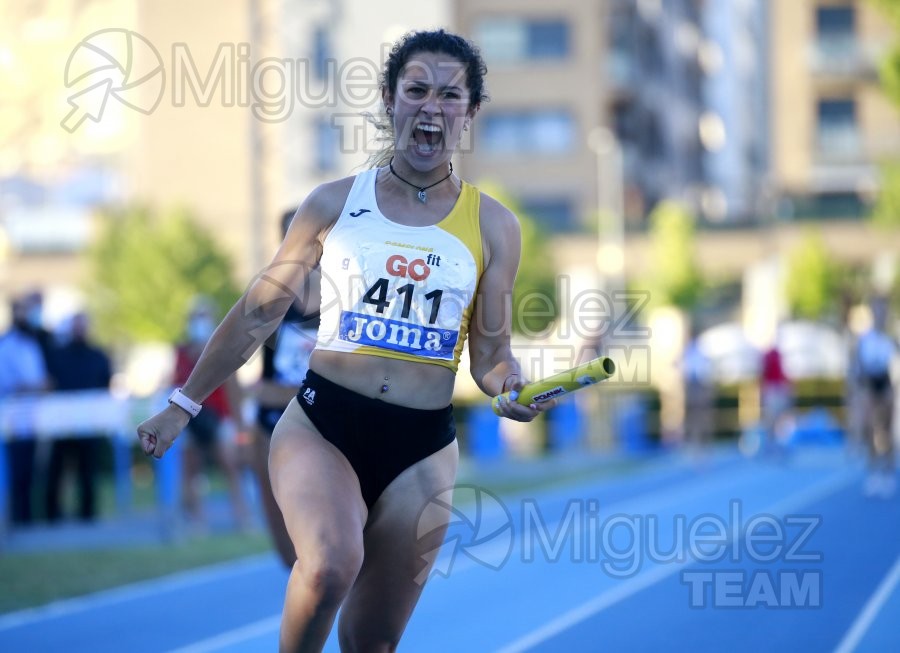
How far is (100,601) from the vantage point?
10.4 m

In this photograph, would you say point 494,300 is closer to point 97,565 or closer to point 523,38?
point 97,565

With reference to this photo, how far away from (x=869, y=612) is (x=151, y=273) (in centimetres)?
4690

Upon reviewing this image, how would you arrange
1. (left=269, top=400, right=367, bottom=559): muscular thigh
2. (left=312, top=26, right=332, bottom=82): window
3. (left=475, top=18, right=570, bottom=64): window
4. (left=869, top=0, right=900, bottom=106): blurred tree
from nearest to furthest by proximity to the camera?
(left=269, top=400, right=367, bottom=559): muscular thigh, (left=869, top=0, right=900, bottom=106): blurred tree, (left=312, top=26, right=332, bottom=82): window, (left=475, top=18, right=570, bottom=64): window

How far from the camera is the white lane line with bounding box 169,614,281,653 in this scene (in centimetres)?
855

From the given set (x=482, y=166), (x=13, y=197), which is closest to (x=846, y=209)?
(x=482, y=166)

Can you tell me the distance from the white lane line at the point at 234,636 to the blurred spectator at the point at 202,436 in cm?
533

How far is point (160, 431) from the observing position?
4.84 m

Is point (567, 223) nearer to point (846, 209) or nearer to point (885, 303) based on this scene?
point (846, 209)

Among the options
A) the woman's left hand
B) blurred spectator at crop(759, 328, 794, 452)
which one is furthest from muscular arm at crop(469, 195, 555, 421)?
blurred spectator at crop(759, 328, 794, 452)

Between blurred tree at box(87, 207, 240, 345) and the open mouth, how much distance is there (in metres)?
48.6

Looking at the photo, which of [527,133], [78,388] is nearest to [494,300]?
[78,388]

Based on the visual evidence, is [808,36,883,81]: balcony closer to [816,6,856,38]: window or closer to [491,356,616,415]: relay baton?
[816,6,856,38]: window

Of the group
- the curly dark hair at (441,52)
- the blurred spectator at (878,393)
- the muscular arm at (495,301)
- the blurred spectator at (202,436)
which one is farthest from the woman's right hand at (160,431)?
the blurred spectator at (878,393)

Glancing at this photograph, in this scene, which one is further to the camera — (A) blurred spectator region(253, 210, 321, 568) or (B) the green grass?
(B) the green grass
